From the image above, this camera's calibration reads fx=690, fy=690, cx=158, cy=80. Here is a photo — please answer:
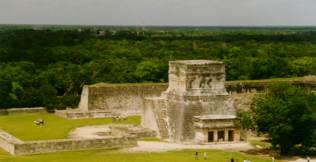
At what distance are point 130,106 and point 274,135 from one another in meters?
12.9

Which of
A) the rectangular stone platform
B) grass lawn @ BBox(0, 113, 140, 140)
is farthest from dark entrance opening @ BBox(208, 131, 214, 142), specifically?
the rectangular stone platform

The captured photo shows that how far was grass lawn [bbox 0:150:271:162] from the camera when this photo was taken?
22.8 meters

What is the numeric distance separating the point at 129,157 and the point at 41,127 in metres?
8.08

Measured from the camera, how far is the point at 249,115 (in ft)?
86.3

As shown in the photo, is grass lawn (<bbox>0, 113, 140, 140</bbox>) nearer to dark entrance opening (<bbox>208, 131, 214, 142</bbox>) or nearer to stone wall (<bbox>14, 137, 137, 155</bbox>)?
stone wall (<bbox>14, 137, 137, 155</bbox>)

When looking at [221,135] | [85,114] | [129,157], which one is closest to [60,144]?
[129,157]

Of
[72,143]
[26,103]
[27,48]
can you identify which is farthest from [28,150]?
[27,48]

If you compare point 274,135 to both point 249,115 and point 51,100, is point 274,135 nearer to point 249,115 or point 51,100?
point 249,115

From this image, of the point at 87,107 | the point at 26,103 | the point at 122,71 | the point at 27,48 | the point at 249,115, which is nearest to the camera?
the point at 249,115

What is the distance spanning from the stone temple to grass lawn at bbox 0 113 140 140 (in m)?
3.93

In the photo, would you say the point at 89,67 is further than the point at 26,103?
Yes

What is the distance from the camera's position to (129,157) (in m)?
23.4

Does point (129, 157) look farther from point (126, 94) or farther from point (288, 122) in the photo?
point (126, 94)

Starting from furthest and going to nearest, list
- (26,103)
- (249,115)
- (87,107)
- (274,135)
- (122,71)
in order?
1. (122,71)
2. (26,103)
3. (87,107)
4. (249,115)
5. (274,135)
